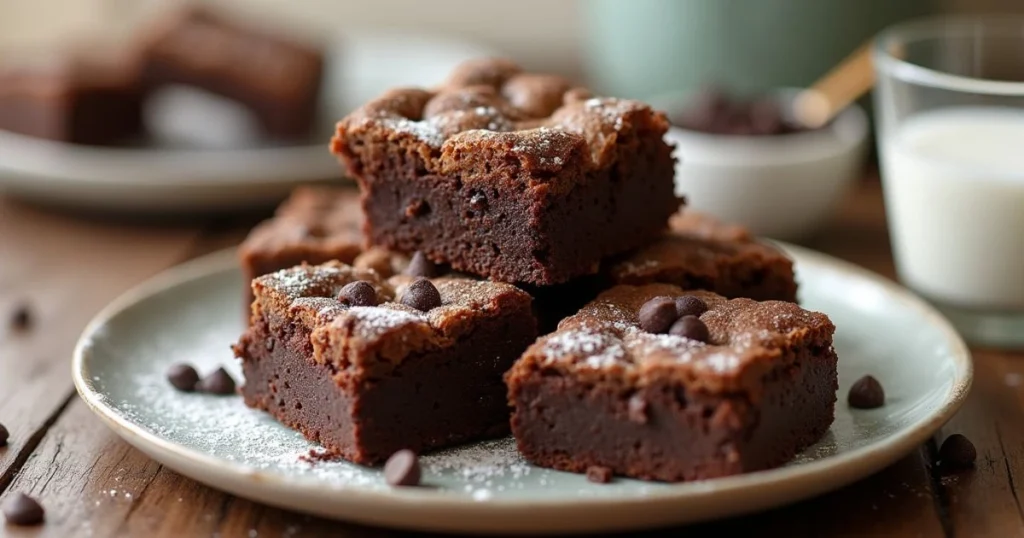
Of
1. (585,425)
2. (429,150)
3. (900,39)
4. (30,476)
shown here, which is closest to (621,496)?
(585,425)

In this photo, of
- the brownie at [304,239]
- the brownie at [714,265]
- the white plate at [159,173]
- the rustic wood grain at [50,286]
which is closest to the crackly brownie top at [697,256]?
the brownie at [714,265]

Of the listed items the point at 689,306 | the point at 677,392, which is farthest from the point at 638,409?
the point at 689,306

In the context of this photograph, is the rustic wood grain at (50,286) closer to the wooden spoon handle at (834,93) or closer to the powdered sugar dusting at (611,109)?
the powdered sugar dusting at (611,109)

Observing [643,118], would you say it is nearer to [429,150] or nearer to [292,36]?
[429,150]

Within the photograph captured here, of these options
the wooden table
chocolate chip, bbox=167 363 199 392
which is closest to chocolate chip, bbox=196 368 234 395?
chocolate chip, bbox=167 363 199 392

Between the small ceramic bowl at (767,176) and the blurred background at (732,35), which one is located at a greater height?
the blurred background at (732,35)

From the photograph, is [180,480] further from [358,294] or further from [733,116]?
Result: [733,116]

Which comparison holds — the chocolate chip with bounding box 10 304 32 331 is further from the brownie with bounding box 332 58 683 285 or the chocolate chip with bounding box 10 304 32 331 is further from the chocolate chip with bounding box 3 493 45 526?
the chocolate chip with bounding box 3 493 45 526
